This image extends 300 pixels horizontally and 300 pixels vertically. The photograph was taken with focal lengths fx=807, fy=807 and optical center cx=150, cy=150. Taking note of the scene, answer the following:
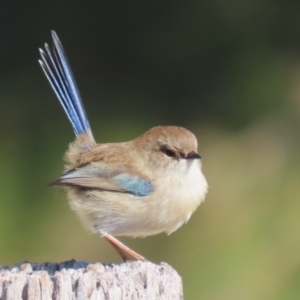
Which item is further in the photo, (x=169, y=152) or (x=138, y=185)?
(x=169, y=152)

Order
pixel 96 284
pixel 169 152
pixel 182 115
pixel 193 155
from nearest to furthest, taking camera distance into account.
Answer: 1. pixel 96 284
2. pixel 193 155
3. pixel 169 152
4. pixel 182 115

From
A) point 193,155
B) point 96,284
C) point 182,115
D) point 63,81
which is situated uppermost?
point 182,115

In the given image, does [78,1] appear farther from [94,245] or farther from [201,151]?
[94,245]

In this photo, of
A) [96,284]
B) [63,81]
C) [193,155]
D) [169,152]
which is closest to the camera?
[96,284]

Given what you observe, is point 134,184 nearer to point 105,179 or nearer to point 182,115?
point 105,179

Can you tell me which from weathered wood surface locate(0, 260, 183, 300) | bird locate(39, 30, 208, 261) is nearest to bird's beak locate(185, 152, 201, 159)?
bird locate(39, 30, 208, 261)

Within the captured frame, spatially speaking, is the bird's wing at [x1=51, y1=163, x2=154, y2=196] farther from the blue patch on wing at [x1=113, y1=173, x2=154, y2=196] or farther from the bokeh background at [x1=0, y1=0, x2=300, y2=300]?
Result: the bokeh background at [x1=0, y1=0, x2=300, y2=300]

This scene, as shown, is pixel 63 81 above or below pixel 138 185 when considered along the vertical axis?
above

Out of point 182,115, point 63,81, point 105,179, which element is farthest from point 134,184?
point 182,115
